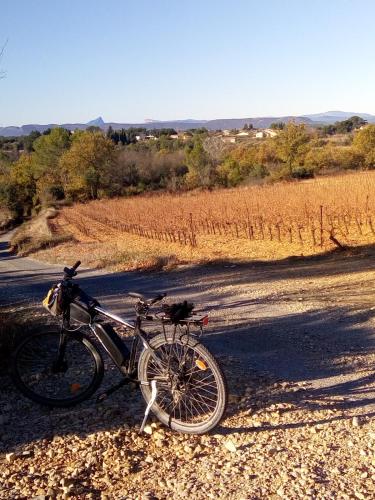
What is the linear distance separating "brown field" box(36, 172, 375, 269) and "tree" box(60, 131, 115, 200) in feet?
106

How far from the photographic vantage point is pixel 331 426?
12.8ft

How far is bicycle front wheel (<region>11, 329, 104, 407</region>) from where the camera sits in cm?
448

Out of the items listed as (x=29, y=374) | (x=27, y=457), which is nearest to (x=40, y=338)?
(x=29, y=374)

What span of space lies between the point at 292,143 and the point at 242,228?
1394 inches

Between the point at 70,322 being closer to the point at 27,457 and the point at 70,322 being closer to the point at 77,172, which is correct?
the point at 27,457

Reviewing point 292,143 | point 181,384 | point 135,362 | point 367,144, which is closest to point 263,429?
point 181,384

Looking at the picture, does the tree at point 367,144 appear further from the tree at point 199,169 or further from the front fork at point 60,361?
the front fork at point 60,361

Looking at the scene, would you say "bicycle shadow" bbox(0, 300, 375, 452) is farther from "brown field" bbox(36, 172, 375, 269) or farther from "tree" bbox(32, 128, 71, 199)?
"tree" bbox(32, 128, 71, 199)

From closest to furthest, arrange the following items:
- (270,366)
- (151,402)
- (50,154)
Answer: (151,402) → (270,366) → (50,154)

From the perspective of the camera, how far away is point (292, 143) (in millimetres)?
57656

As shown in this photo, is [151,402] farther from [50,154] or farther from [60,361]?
[50,154]

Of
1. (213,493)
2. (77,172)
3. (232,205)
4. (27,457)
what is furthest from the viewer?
(77,172)

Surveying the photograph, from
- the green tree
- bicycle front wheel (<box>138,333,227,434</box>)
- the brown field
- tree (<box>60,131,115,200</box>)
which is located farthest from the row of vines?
the green tree

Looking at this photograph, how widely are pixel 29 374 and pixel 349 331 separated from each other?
13.3ft
